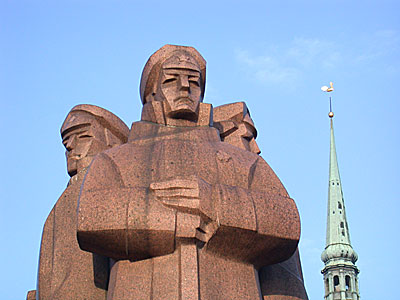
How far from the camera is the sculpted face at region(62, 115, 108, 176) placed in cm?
1300

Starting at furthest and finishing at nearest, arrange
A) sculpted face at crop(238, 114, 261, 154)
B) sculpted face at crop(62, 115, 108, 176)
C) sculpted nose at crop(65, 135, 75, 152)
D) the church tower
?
the church tower, sculpted face at crop(238, 114, 261, 154), sculpted nose at crop(65, 135, 75, 152), sculpted face at crop(62, 115, 108, 176)

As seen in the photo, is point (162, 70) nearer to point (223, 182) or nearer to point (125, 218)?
point (223, 182)

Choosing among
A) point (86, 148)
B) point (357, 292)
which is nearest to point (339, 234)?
point (357, 292)

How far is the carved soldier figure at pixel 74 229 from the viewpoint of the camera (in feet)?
36.9

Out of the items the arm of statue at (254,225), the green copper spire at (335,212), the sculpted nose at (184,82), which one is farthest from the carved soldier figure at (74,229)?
the green copper spire at (335,212)

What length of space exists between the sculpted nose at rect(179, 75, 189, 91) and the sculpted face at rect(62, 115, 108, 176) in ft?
6.62

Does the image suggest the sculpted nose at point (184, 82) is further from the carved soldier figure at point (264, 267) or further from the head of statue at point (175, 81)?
Answer: the carved soldier figure at point (264, 267)

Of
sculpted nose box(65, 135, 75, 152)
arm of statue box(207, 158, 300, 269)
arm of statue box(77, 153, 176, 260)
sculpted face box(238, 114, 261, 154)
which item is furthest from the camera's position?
sculpted face box(238, 114, 261, 154)

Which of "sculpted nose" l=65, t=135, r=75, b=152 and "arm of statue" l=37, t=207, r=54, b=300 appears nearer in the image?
"arm of statue" l=37, t=207, r=54, b=300

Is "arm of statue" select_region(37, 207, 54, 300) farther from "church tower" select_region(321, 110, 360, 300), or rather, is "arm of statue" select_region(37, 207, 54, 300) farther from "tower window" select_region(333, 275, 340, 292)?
"tower window" select_region(333, 275, 340, 292)

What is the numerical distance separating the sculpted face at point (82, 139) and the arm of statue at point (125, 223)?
8.85 ft

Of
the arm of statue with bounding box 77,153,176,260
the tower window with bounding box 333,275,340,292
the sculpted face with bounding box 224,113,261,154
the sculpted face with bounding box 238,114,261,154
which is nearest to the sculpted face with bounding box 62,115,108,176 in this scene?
the sculpted face with bounding box 224,113,261,154

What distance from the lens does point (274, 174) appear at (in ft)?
37.7

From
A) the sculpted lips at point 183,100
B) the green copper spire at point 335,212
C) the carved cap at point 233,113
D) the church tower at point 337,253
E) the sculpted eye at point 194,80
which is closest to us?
the sculpted lips at point 183,100
